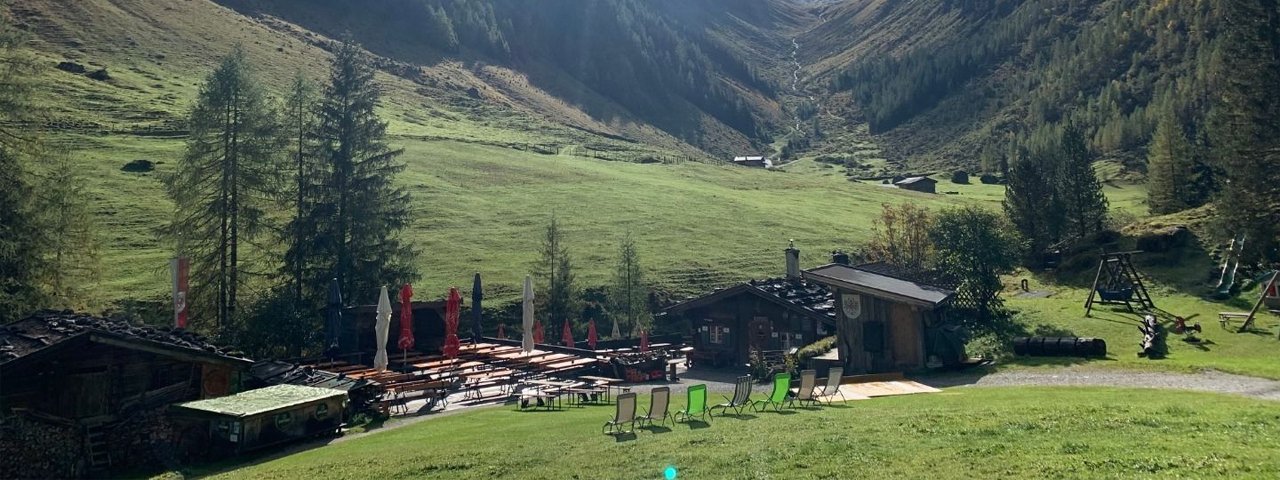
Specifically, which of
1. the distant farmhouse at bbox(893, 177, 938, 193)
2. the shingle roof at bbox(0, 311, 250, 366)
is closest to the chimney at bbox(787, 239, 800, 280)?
the shingle roof at bbox(0, 311, 250, 366)

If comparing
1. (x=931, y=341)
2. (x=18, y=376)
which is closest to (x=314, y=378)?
(x=18, y=376)

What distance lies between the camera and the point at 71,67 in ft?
331

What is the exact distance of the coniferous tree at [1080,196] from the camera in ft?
198

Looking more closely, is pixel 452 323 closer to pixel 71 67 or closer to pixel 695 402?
pixel 695 402

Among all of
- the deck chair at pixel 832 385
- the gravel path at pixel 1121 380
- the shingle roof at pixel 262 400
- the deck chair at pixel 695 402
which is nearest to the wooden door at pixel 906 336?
the gravel path at pixel 1121 380

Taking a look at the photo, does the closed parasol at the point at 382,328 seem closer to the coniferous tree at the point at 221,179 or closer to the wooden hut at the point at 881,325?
the coniferous tree at the point at 221,179

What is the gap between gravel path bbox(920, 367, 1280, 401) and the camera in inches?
830

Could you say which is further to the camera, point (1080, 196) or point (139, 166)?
point (139, 166)

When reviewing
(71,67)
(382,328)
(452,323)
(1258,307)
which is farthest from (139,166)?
(1258,307)

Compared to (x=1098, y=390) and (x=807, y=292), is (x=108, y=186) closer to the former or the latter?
Answer: (x=807, y=292)

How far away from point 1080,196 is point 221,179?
58127 millimetres

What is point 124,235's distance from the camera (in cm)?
5488

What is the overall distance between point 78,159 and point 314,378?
55.8 m

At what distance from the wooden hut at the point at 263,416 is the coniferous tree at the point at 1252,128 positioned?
4449 cm
